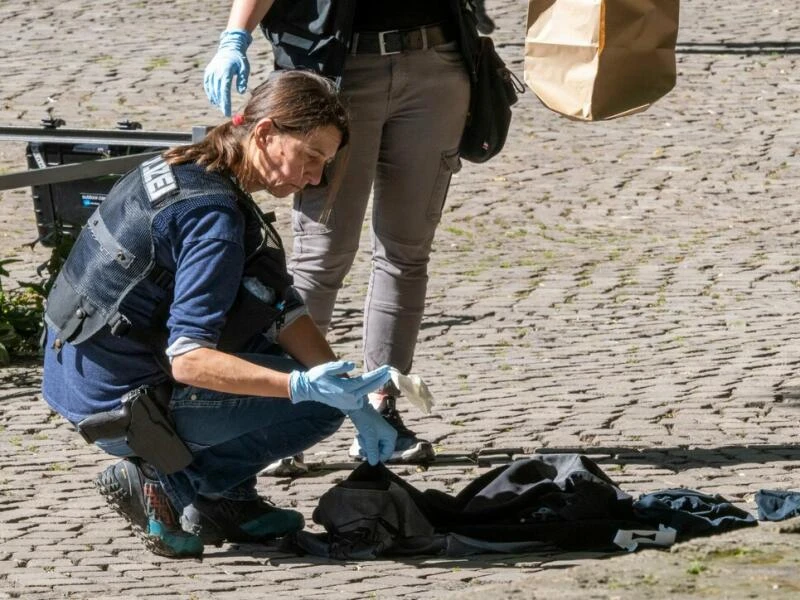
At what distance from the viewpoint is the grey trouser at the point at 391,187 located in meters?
4.77

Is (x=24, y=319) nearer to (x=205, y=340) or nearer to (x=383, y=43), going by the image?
(x=383, y=43)

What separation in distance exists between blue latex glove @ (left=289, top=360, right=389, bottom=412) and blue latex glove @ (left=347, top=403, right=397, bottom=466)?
179 mm

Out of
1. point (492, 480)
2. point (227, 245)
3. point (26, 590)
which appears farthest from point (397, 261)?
point (26, 590)

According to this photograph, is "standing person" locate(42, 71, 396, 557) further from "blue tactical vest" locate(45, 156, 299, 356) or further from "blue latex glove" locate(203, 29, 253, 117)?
"blue latex glove" locate(203, 29, 253, 117)

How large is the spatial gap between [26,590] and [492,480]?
1.27 meters

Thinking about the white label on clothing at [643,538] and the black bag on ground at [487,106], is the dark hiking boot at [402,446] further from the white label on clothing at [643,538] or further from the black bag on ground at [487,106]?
the white label on clothing at [643,538]

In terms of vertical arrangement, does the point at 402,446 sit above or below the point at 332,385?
below

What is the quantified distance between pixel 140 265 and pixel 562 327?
3161 millimetres

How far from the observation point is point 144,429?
406 cm

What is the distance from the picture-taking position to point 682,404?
225 inches

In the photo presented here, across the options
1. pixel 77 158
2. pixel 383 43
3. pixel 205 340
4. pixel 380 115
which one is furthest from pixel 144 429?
pixel 77 158

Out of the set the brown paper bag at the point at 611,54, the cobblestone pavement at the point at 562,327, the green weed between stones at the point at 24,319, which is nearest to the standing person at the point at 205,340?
the cobblestone pavement at the point at 562,327

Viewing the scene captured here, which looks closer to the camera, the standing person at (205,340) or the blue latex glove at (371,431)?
the standing person at (205,340)

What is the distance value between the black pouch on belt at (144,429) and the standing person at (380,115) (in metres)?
0.86
